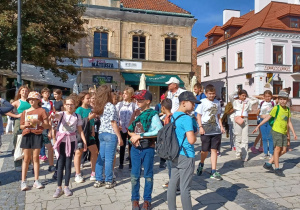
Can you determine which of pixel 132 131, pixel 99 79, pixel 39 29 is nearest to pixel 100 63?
pixel 99 79

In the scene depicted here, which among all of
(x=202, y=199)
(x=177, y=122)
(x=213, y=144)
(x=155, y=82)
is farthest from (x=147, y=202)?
(x=155, y=82)

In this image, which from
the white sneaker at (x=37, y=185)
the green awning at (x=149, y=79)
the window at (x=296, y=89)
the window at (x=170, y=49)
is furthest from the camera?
the window at (x=296, y=89)

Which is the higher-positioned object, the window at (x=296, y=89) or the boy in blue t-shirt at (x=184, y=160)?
the window at (x=296, y=89)

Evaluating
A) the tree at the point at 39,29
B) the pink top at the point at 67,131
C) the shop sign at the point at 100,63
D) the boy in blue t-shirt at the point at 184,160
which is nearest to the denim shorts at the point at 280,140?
the boy in blue t-shirt at the point at 184,160

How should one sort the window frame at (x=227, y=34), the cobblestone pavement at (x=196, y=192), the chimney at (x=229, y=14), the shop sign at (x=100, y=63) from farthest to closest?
the chimney at (x=229, y=14), the window frame at (x=227, y=34), the shop sign at (x=100, y=63), the cobblestone pavement at (x=196, y=192)

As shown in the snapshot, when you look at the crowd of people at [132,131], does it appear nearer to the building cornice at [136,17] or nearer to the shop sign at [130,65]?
the shop sign at [130,65]

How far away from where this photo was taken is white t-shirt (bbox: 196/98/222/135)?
5.83 m

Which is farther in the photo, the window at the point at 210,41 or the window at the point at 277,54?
the window at the point at 210,41

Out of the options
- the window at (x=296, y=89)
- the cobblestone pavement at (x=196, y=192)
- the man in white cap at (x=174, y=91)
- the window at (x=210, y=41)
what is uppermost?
the window at (x=210, y=41)

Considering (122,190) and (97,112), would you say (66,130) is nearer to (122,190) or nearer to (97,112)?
(97,112)

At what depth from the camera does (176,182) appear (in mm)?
3682

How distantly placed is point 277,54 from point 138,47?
46.1 feet

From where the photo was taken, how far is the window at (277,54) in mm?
28578

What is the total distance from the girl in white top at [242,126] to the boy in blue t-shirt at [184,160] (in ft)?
12.6
